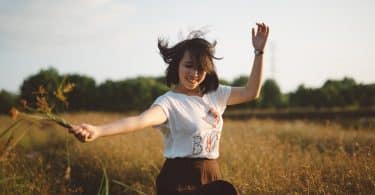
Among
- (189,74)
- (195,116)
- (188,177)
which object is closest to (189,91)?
(189,74)

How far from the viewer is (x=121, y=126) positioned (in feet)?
6.48

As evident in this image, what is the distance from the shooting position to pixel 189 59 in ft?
8.90

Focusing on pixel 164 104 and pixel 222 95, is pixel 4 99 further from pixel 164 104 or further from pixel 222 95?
pixel 164 104

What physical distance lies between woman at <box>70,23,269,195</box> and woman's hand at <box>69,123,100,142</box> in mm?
655

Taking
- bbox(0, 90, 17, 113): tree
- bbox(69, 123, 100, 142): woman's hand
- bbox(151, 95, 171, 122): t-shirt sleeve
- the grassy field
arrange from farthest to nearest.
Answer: bbox(0, 90, 17, 113): tree
the grassy field
bbox(151, 95, 171, 122): t-shirt sleeve
bbox(69, 123, 100, 142): woman's hand

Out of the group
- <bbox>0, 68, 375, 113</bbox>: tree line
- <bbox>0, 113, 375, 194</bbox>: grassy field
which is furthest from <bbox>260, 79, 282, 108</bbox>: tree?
<bbox>0, 113, 375, 194</bbox>: grassy field

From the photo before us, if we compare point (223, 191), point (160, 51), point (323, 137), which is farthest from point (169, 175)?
point (323, 137)

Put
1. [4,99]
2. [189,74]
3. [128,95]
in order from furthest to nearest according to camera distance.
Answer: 1. [128,95]
2. [4,99]
3. [189,74]

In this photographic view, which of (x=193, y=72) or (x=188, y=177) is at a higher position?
(x=193, y=72)

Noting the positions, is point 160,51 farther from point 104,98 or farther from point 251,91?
point 104,98

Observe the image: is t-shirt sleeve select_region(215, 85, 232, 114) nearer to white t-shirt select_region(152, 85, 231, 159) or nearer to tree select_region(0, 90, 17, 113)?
white t-shirt select_region(152, 85, 231, 159)

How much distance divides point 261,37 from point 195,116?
0.73 m

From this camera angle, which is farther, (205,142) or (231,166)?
(231,166)

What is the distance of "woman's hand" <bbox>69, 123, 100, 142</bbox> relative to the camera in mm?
1520
